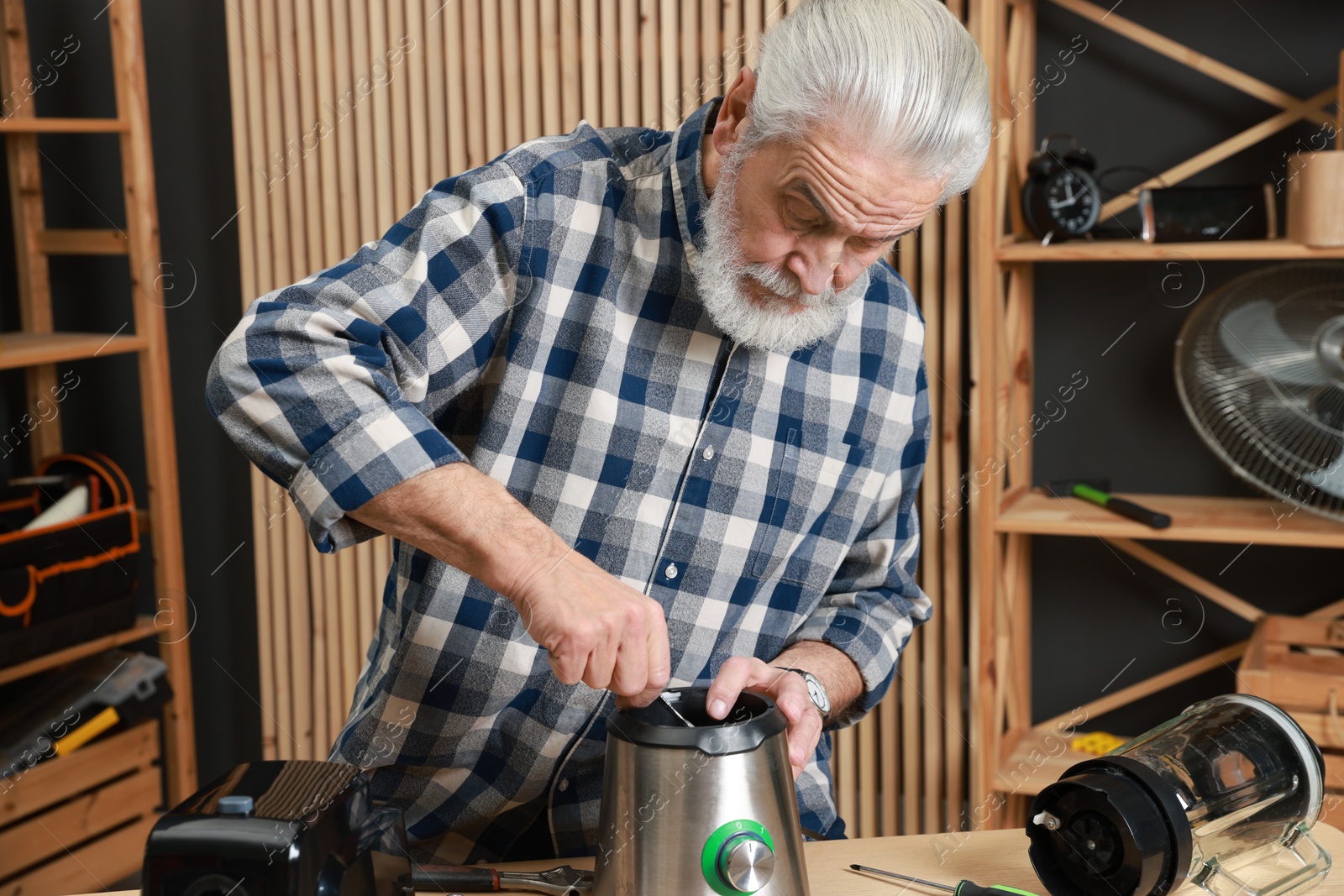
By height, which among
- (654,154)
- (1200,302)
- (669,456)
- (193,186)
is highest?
(193,186)

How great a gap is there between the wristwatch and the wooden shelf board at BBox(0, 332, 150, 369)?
1.98 metres

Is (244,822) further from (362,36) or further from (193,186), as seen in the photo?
(193,186)

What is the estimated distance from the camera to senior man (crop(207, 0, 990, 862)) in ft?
3.64

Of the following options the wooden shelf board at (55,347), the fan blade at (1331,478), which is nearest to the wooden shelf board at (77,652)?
the wooden shelf board at (55,347)

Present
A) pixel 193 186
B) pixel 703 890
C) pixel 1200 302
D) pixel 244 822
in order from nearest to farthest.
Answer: pixel 244 822 → pixel 703 890 → pixel 1200 302 → pixel 193 186

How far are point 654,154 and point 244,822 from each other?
865 mm

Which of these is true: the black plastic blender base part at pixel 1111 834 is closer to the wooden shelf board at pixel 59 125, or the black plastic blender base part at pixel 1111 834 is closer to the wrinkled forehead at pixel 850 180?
the wrinkled forehead at pixel 850 180

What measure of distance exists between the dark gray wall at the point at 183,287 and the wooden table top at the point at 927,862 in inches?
86.6

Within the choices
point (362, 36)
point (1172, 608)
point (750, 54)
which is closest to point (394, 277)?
point (750, 54)

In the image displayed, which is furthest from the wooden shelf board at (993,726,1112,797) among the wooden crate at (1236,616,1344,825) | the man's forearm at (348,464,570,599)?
the man's forearm at (348,464,570,599)

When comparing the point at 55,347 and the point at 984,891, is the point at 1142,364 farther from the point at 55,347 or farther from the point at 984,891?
the point at 55,347

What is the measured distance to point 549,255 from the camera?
1348 millimetres

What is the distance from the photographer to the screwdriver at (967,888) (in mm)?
1122

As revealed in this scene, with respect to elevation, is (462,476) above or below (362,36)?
below
